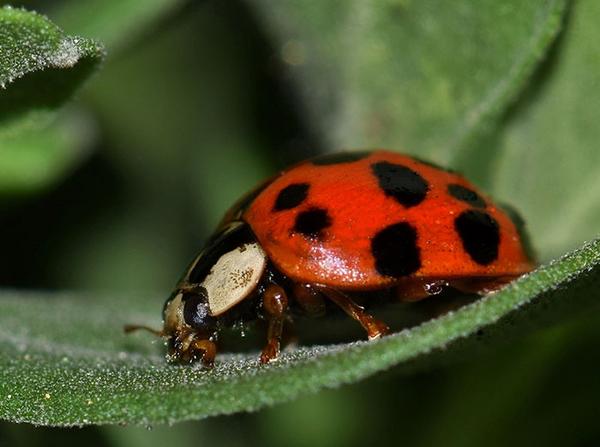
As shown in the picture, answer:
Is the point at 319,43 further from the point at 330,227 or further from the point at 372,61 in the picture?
the point at 330,227

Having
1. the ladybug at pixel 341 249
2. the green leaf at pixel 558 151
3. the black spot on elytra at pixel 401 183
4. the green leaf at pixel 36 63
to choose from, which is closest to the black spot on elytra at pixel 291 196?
the ladybug at pixel 341 249

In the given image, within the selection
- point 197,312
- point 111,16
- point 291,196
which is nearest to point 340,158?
point 291,196

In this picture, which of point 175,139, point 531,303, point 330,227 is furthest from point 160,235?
point 531,303

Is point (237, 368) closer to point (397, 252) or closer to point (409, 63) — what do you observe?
point (397, 252)

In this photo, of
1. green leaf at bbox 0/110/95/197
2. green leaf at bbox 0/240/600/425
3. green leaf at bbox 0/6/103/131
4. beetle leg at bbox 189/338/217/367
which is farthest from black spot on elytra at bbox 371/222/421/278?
green leaf at bbox 0/110/95/197

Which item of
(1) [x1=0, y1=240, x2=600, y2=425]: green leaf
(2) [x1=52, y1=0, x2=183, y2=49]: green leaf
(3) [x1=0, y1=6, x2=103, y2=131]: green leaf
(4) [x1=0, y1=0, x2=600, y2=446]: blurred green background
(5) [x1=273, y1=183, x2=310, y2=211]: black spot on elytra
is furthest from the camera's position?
(2) [x1=52, y1=0, x2=183, y2=49]: green leaf

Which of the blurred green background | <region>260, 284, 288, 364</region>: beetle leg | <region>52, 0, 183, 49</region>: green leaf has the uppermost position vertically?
<region>52, 0, 183, 49</region>: green leaf

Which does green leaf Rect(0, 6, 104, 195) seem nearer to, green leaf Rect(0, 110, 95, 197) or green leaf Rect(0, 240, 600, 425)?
green leaf Rect(0, 110, 95, 197)
